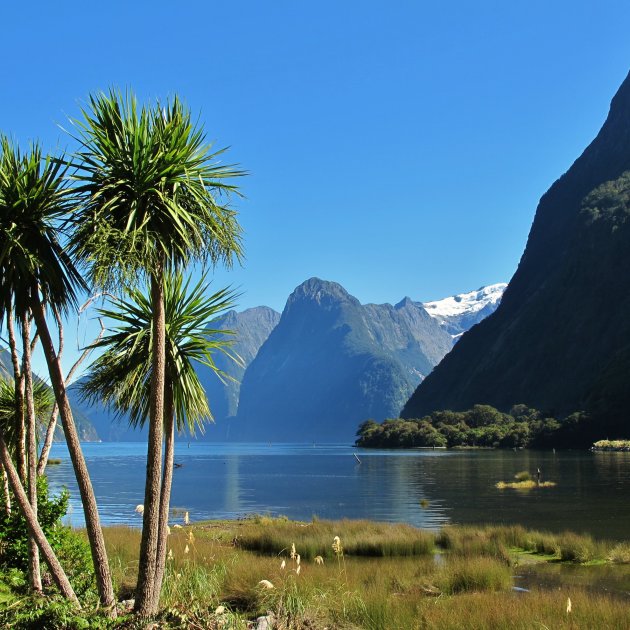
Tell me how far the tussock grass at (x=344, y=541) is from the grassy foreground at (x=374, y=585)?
5cm

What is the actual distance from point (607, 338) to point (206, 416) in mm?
181858

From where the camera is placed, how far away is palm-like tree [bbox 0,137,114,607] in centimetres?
1090

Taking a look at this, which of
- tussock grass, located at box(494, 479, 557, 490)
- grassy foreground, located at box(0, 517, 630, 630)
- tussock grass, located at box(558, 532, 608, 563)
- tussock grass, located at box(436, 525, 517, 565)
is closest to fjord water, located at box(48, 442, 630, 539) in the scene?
tussock grass, located at box(494, 479, 557, 490)

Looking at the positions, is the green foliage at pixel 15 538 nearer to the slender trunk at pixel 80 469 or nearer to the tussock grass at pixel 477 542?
the slender trunk at pixel 80 469

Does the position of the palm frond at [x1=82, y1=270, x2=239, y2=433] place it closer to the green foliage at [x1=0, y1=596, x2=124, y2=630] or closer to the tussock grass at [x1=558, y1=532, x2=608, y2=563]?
the green foliage at [x1=0, y1=596, x2=124, y2=630]

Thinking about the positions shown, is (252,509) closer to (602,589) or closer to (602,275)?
(602,589)

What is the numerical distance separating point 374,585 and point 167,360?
7.15 metres

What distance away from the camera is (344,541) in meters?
28.1

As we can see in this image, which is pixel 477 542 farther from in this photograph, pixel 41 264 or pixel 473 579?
pixel 41 264

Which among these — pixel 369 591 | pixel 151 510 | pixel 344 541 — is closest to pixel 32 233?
pixel 151 510

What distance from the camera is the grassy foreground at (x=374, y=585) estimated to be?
12945 millimetres

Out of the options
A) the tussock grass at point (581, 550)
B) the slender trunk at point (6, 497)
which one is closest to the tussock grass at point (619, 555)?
the tussock grass at point (581, 550)

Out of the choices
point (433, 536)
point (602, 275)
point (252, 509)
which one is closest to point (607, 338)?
point (602, 275)

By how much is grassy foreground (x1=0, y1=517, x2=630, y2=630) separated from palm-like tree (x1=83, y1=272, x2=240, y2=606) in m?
2.93
